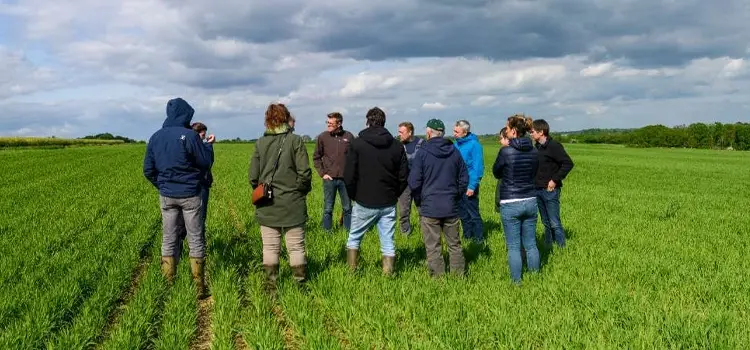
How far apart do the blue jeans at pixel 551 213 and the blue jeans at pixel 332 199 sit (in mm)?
3308

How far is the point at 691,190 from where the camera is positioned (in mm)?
21656

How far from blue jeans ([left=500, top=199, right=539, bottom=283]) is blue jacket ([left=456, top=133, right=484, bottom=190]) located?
188 cm

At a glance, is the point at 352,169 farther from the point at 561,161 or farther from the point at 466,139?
the point at 561,161

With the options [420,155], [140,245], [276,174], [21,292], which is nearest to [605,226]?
[420,155]

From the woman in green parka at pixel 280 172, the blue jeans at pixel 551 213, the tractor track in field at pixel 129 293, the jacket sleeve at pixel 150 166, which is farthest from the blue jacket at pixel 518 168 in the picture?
the tractor track in field at pixel 129 293

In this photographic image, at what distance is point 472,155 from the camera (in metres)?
8.81

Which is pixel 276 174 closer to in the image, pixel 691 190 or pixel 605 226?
pixel 605 226

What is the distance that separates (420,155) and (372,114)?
79 centimetres

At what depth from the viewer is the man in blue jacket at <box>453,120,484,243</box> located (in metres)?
8.61

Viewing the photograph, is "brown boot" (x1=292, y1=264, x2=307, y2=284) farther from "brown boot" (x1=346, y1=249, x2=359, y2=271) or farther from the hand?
the hand

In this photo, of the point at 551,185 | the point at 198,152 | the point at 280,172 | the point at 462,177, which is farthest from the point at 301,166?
the point at 551,185

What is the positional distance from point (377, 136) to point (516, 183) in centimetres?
178

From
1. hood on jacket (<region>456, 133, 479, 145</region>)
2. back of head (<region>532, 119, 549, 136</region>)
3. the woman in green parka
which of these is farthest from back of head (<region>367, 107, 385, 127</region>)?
back of head (<region>532, 119, 549, 136</region>)

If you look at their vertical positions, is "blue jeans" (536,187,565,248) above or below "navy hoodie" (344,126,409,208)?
below
